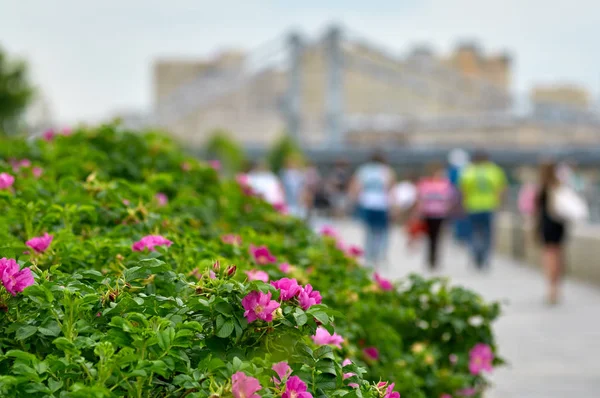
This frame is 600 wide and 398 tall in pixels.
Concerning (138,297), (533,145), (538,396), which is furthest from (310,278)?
(533,145)

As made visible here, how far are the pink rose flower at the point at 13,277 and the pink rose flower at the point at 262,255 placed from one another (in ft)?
4.75

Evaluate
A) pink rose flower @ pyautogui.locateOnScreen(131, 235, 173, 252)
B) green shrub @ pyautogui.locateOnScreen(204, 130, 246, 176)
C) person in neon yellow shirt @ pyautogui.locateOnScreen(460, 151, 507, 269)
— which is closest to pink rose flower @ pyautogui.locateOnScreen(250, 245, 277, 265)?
pink rose flower @ pyautogui.locateOnScreen(131, 235, 173, 252)

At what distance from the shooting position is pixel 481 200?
13.9 metres

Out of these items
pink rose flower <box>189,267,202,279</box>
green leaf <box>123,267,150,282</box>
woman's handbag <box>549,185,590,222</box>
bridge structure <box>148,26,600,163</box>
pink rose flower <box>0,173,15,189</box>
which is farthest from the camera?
bridge structure <box>148,26,600,163</box>

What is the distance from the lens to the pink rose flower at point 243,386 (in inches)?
86.4

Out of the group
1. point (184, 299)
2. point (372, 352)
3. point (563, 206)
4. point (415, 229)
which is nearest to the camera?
point (184, 299)

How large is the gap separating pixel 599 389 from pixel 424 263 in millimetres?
9166

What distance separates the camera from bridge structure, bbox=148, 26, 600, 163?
223 feet

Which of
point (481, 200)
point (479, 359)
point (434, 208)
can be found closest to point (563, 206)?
point (481, 200)

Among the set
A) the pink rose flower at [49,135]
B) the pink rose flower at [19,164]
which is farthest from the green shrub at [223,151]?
the pink rose flower at [19,164]

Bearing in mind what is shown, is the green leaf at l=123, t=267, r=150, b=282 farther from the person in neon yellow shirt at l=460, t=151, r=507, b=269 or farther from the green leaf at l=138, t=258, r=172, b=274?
the person in neon yellow shirt at l=460, t=151, r=507, b=269

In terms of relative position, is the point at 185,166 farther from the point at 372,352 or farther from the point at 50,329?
the point at 50,329

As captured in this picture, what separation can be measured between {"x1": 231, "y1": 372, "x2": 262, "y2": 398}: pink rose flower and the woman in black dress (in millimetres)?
8219

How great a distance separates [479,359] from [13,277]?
2608 millimetres
